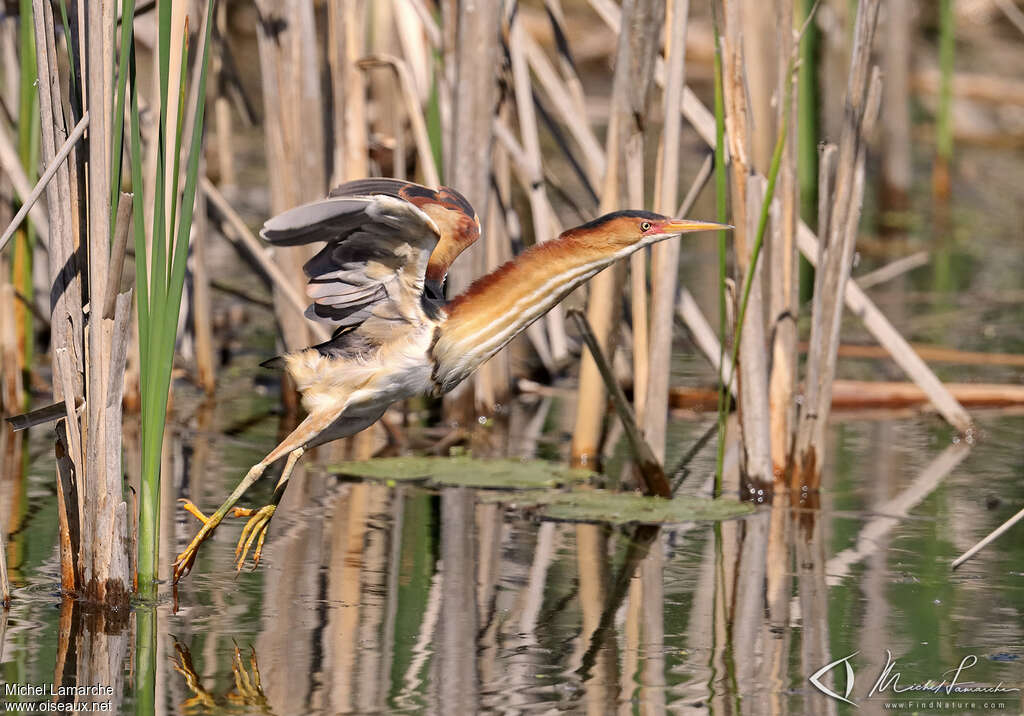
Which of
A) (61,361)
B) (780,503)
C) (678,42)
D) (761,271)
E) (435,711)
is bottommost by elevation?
(435,711)

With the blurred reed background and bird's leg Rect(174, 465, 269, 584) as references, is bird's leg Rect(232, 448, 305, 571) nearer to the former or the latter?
bird's leg Rect(174, 465, 269, 584)

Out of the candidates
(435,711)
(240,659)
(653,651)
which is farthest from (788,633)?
(240,659)

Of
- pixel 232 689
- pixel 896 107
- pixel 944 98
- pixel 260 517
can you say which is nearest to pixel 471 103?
pixel 260 517

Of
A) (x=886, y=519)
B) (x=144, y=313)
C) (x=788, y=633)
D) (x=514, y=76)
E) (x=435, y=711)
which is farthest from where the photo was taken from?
(x=514, y=76)

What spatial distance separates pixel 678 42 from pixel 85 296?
1.89 meters

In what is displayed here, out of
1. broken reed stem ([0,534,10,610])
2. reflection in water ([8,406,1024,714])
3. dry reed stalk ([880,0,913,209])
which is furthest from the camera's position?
dry reed stalk ([880,0,913,209])

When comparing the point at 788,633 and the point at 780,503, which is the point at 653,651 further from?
the point at 780,503

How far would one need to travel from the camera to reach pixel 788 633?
12.1 feet

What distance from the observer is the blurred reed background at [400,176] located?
3.40m

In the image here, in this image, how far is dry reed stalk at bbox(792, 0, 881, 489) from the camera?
4562mm

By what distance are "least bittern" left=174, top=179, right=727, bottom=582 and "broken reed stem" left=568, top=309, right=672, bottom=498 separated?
81 cm

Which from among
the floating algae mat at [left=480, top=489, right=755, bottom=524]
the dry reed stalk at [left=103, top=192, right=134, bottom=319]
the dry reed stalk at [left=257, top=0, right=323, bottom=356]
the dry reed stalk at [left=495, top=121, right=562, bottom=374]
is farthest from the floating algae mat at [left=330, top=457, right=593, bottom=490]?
the dry reed stalk at [left=103, top=192, right=134, bottom=319]

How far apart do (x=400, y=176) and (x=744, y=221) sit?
5.21 feet

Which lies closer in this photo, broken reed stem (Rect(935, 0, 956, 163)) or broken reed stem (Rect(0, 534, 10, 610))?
broken reed stem (Rect(0, 534, 10, 610))
